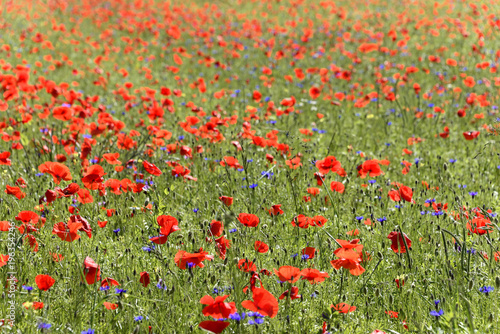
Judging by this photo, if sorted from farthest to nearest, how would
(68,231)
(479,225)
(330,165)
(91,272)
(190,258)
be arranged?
1. (330,165)
2. (479,225)
3. (68,231)
4. (91,272)
5. (190,258)

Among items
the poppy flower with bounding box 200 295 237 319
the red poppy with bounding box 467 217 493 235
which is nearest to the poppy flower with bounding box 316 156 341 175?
the red poppy with bounding box 467 217 493 235

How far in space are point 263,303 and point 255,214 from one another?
1.41 meters

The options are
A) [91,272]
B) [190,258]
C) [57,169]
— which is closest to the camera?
[190,258]

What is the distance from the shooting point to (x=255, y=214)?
3.28 metres

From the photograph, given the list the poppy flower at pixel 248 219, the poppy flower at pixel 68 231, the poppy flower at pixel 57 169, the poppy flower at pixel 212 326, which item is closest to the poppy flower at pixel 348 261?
the poppy flower at pixel 248 219

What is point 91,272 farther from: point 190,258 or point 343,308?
point 343,308

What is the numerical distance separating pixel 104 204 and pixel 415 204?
233 cm

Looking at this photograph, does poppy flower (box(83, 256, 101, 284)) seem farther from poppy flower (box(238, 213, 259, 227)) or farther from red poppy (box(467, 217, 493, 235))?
red poppy (box(467, 217, 493, 235))

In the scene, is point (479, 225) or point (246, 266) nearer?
point (246, 266)

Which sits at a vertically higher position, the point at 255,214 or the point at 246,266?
the point at 246,266

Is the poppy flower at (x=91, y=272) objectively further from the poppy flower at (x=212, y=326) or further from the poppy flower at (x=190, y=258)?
the poppy flower at (x=212, y=326)

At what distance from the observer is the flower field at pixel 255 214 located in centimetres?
223

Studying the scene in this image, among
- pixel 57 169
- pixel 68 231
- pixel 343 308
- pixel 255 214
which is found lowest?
pixel 255 214

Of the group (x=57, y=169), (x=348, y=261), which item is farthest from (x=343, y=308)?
(x=57, y=169)
